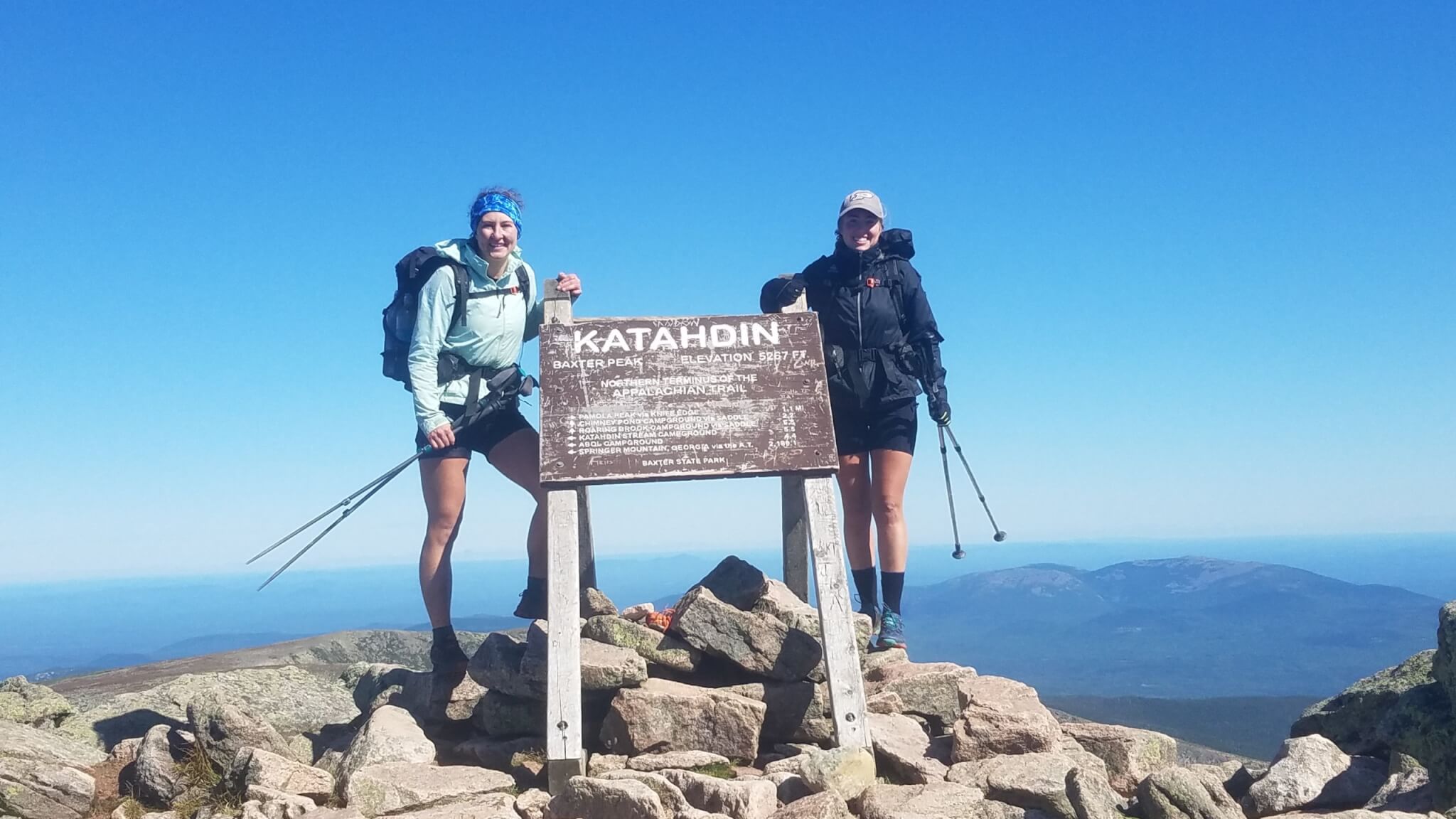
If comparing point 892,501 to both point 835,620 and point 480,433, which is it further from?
point 480,433

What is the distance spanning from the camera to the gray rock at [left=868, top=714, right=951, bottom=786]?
20.9ft

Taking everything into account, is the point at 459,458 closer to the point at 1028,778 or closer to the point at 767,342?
the point at 767,342

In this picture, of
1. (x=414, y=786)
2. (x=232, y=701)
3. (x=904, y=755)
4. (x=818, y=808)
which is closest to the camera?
(x=818, y=808)

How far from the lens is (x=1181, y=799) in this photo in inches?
218

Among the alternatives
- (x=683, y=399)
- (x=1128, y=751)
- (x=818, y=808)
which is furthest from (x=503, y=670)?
(x=1128, y=751)

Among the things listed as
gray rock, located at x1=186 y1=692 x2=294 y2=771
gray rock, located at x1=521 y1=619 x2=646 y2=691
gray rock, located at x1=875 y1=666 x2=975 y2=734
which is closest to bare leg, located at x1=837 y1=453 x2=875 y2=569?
gray rock, located at x1=875 y1=666 x2=975 y2=734

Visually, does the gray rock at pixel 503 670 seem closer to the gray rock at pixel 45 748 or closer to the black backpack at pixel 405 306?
the black backpack at pixel 405 306

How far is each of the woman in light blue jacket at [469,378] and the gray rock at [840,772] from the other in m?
3.10

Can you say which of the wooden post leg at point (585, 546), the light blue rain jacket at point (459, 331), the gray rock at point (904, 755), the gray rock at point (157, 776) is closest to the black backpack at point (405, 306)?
the light blue rain jacket at point (459, 331)

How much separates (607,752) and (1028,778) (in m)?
3.03

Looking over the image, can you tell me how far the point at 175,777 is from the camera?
261 inches

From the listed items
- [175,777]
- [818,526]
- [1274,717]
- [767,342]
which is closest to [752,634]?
[818,526]

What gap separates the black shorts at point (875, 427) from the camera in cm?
845

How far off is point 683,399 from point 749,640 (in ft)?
6.74
